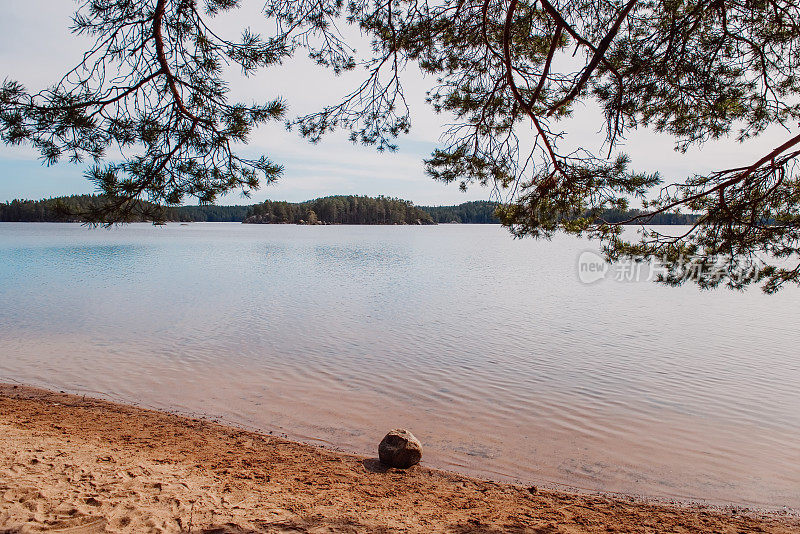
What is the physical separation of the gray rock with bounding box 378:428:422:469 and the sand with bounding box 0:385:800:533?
0.09 metres

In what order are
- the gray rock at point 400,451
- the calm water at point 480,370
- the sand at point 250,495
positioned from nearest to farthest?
the sand at point 250,495, the gray rock at point 400,451, the calm water at point 480,370

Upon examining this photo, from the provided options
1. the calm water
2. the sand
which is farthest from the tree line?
the sand

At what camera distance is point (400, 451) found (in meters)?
5.03

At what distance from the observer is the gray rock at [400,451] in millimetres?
5035

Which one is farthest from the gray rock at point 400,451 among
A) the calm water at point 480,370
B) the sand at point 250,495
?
the calm water at point 480,370

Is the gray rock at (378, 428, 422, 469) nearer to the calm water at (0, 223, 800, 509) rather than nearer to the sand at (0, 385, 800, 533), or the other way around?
the sand at (0, 385, 800, 533)

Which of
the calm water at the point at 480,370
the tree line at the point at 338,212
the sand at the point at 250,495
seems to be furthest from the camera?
the tree line at the point at 338,212

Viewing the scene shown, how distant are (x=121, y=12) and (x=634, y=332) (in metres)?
11.7

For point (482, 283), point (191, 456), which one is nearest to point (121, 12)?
point (191, 456)

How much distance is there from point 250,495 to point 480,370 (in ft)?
17.7

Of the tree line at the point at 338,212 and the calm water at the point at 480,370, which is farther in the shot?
the tree line at the point at 338,212

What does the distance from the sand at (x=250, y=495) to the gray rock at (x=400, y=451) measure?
→ 94 mm

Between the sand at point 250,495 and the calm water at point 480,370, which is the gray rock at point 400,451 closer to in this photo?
the sand at point 250,495

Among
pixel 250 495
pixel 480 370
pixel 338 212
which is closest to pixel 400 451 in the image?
pixel 250 495
